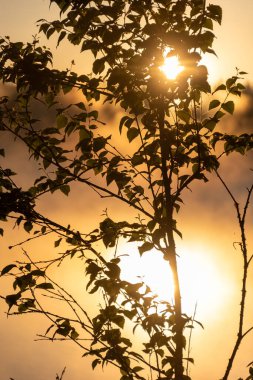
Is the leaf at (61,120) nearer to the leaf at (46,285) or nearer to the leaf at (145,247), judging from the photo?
the leaf at (145,247)

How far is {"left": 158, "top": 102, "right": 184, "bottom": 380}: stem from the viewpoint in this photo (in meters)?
5.39

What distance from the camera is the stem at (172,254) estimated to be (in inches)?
212

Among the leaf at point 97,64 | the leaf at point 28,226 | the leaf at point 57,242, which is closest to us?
the leaf at point 97,64

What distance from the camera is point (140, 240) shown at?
5879mm

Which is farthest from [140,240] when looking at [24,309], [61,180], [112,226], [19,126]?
[19,126]

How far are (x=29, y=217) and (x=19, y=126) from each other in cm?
123

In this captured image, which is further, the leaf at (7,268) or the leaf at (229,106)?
the leaf at (229,106)

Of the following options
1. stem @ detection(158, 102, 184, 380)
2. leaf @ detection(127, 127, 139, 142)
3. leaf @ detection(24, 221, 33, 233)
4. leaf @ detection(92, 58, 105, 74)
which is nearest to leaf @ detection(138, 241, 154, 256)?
stem @ detection(158, 102, 184, 380)

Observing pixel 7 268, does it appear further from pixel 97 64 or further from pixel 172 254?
pixel 97 64

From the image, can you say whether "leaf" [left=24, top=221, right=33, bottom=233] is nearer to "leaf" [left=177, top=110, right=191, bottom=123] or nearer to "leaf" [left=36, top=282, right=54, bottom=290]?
"leaf" [left=36, top=282, right=54, bottom=290]

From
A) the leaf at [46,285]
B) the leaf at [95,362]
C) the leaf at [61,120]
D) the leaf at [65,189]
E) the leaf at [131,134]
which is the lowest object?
the leaf at [95,362]

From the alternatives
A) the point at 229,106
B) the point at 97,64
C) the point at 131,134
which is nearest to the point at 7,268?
the point at 131,134

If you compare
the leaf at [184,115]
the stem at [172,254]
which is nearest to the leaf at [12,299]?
the stem at [172,254]

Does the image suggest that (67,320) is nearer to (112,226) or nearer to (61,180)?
(112,226)
